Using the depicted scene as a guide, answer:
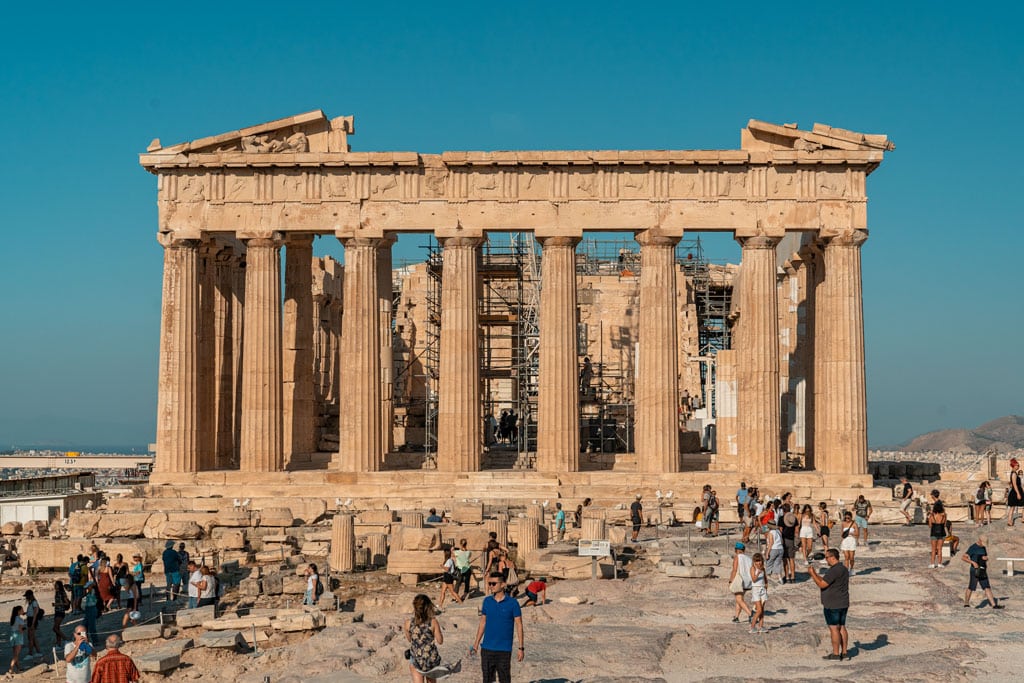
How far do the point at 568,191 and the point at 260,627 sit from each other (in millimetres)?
22603

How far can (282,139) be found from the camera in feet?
144

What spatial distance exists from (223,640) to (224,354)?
25.5 meters

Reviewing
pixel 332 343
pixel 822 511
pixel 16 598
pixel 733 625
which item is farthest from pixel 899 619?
pixel 332 343

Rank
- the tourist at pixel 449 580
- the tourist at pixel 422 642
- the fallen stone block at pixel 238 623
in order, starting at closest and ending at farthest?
1. the tourist at pixel 422 642
2. the fallen stone block at pixel 238 623
3. the tourist at pixel 449 580

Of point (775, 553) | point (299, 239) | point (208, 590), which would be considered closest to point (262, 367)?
point (299, 239)

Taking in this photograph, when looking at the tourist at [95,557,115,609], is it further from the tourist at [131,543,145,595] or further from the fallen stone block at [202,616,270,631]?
the fallen stone block at [202,616,270,631]

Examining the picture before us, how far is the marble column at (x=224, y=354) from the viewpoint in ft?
153

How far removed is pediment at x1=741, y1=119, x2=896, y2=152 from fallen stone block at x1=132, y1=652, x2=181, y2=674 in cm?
2797

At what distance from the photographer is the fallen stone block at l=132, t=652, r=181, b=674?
21.7 metres

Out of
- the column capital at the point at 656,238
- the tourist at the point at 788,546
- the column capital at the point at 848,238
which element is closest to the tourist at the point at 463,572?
the tourist at the point at 788,546

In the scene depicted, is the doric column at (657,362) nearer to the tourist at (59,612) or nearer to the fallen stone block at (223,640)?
the tourist at (59,612)

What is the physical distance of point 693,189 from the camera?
43.2 m

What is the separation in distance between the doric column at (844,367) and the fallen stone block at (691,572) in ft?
52.6

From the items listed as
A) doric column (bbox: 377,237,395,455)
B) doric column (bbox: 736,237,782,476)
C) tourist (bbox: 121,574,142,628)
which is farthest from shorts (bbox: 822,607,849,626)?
doric column (bbox: 377,237,395,455)
